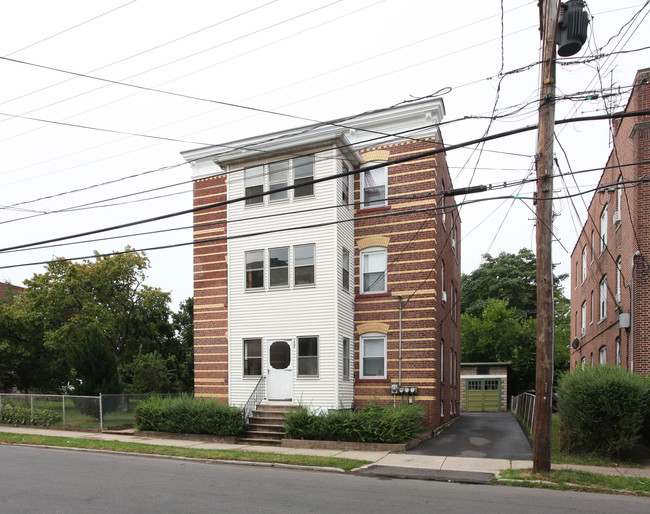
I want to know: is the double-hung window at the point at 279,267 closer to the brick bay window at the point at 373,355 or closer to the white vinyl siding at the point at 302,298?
the white vinyl siding at the point at 302,298

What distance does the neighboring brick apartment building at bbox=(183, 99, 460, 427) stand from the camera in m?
19.1

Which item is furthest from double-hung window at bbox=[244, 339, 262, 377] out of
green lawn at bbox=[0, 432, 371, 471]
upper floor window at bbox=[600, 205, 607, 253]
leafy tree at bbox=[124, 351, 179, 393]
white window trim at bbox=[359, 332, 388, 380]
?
upper floor window at bbox=[600, 205, 607, 253]

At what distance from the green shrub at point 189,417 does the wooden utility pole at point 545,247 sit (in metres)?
9.67

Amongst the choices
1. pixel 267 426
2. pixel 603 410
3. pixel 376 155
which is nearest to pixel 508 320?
pixel 376 155

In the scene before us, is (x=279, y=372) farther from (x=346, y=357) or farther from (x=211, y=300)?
(x=211, y=300)

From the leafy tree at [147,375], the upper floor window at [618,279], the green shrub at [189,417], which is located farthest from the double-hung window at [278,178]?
the upper floor window at [618,279]

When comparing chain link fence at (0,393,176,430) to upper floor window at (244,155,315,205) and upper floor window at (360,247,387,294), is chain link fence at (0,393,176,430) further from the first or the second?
upper floor window at (360,247,387,294)

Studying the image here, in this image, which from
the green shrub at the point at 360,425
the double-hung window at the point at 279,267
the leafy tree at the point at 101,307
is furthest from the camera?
the leafy tree at the point at 101,307

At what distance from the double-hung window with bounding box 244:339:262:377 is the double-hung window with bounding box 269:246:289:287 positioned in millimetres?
2233

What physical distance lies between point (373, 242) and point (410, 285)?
2.11 meters

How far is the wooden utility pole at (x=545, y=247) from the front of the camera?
1159cm

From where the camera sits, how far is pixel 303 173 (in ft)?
66.5

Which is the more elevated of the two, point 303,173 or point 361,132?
point 361,132

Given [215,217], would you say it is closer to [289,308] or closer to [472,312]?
[289,308]
